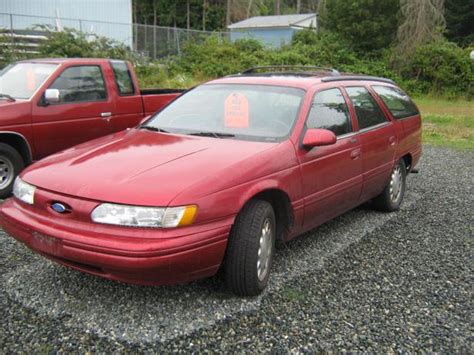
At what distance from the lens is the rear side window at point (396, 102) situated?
5754mm

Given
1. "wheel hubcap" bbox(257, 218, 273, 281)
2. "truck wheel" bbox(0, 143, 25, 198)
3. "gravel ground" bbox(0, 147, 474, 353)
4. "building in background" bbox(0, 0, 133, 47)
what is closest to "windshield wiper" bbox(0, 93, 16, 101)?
"truck wheel" bbox(0, 143, 25, 198)

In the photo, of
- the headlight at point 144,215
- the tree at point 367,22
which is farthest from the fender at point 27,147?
the tree at point 367,22

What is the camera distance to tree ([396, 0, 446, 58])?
24.7 m

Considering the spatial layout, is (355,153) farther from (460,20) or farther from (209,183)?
(460,20)

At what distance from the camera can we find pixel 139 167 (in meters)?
3.36

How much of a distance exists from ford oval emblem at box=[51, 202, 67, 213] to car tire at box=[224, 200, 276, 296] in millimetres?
1100

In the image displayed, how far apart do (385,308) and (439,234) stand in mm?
2016

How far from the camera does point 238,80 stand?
476 centimetres

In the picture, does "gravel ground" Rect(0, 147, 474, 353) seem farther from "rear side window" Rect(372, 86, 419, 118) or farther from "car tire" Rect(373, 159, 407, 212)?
"rear side window" Rect(372, 86, 419, 118)

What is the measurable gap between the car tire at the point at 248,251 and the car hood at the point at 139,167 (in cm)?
34

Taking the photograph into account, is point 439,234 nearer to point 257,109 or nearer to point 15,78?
point 257,109

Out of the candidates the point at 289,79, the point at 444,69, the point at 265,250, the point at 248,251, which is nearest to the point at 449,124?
the point at 444,69

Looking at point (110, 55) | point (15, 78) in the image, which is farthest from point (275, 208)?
point (110, 55)

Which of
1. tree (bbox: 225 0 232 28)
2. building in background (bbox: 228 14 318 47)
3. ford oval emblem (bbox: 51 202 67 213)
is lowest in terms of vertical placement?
ford oval emblem (bbox: 51 202 67 213)
